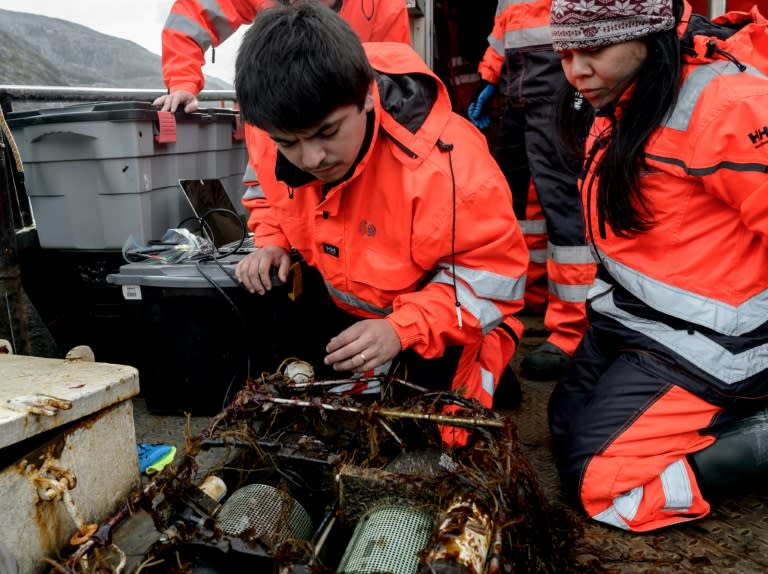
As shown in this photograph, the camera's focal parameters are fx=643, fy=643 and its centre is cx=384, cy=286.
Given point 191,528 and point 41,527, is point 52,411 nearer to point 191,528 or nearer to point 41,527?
point 41,527

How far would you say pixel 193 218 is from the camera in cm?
279

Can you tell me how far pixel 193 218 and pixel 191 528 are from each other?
1.75 metres

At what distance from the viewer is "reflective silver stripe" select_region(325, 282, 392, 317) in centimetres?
212

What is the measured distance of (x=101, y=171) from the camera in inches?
102

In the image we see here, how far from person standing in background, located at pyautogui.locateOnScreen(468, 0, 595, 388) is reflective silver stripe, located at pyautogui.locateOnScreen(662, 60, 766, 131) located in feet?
3.64

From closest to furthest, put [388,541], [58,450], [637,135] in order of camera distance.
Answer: [388,541] → [58,450] → [637,135]

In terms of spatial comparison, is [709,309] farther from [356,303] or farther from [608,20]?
[356,303]

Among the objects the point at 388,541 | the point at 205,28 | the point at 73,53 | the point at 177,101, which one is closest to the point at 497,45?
the point at 205,28

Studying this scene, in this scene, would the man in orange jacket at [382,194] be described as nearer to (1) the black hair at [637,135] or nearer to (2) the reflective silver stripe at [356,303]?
(2) the reflective silver stripe at [356,303]

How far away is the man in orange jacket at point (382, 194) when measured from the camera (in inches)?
64.2

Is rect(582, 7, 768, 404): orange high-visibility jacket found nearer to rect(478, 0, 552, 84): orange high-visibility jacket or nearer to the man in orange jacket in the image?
the man in orange jacket

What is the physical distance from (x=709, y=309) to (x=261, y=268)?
4.52 ft

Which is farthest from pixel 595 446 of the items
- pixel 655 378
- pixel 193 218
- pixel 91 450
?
pixel 193 218

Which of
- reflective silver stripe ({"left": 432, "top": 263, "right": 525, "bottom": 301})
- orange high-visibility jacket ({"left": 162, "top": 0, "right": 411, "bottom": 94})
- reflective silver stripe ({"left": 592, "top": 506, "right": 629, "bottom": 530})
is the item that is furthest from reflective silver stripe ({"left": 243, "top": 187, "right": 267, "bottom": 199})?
reflective silver stripe ({"left": 592, "top": 506, "right": 629, "bottom": 530})
